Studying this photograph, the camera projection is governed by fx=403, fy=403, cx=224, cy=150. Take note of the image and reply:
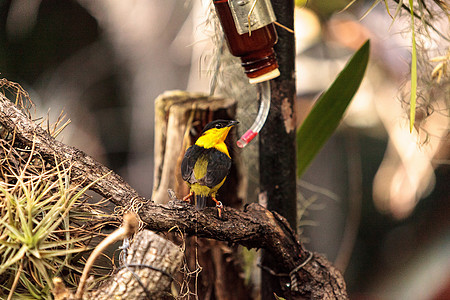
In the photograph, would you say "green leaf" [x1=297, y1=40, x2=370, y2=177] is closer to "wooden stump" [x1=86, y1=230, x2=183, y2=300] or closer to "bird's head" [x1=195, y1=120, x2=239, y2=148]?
"bird's head" [x1=195, y1=120, x2=239, y2=148]

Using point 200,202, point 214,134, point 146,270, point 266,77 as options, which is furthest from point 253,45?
point 146,270

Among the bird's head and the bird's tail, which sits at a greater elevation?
the bird's head

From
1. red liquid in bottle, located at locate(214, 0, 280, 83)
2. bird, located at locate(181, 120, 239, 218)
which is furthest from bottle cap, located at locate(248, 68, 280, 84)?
bird, located at locate(181, 120, 239, 218)

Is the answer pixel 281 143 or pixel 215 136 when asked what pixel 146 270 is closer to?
pixel 215 136

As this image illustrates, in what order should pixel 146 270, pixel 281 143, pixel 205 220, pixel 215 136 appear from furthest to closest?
pixel 281 143, pixel 215 136, pixel 205 220, pixel 146 270

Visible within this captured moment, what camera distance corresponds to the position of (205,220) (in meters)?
0.69

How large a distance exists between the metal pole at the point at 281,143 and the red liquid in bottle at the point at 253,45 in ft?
0.58

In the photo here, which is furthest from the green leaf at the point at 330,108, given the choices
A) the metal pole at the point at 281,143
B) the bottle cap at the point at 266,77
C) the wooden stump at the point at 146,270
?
the wooden stump at the point at 146,270

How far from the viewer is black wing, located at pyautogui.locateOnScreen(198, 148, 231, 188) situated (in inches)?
28.1

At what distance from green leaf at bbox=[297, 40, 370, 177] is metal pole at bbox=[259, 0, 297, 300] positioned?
12 cm

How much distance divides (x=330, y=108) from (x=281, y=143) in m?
0.18

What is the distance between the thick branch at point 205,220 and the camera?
67 centimetres

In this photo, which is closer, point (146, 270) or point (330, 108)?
point (146, 270)

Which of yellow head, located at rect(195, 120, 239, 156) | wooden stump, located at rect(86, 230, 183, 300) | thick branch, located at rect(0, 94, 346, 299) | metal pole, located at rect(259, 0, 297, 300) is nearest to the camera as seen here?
wooden stump, located at rect(86, 230, 183, 300)
